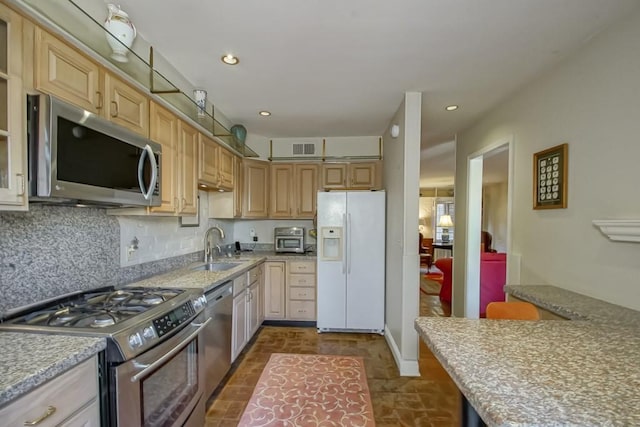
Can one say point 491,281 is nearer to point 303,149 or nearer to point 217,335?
point 303,149

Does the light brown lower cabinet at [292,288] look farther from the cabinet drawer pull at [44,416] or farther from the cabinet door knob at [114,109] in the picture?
the cabinet drawer pull at [44,416]

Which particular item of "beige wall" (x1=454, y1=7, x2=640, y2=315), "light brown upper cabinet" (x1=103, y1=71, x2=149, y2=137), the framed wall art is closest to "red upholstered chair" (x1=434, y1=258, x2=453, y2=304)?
"beige wall" (x1=454, y1=7, x2=640, y2=315)

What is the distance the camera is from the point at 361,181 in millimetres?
3990

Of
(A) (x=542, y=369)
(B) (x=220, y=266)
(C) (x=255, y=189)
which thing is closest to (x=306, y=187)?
(C) (x=255, y=189)

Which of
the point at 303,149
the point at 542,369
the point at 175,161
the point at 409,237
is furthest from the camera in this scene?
the point at 303,149

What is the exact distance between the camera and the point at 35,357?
94 centimetres

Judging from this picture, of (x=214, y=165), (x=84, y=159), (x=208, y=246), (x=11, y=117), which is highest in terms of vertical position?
(x=214, y=165)

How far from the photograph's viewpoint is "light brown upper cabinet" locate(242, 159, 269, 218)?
3801mm

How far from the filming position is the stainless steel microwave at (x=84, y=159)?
43.4 inches

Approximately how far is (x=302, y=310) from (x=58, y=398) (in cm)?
286

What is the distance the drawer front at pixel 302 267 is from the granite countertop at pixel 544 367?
244 centimetres

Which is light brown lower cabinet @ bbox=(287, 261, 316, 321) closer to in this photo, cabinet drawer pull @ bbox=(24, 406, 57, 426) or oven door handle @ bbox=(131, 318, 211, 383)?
oven door handle @ bbox=(131, 318, 211, 383)

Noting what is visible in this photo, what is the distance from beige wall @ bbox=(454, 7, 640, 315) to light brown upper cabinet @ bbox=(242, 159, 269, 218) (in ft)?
9.57

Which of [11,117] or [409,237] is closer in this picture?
[11,117]
